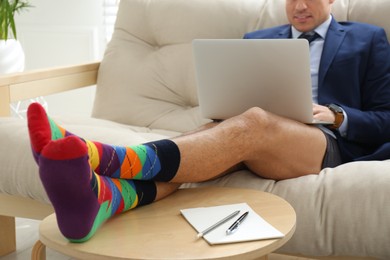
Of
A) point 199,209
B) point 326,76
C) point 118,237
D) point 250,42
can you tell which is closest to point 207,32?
point 326,76

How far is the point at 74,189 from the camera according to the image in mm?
1049

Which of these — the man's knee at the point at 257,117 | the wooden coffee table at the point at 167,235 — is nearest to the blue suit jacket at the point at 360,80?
the man's knee at the point at 257,117

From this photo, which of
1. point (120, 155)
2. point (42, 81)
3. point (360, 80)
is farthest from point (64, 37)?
point (120, 155)

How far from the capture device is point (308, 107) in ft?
5.19

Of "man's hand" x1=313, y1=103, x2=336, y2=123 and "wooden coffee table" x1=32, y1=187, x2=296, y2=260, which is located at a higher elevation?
"man's hand" x1=313, y1=103, x2=336, y2=123

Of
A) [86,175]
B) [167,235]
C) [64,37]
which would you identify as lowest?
[64,37]

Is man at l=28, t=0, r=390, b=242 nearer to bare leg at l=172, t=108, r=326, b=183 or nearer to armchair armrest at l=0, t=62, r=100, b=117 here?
bare leg at l=172, t=108, r=326, b=183

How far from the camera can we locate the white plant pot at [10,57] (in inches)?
109

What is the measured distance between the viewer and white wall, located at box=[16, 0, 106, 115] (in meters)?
3.50

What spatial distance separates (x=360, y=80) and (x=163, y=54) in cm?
74

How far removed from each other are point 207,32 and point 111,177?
109 cm

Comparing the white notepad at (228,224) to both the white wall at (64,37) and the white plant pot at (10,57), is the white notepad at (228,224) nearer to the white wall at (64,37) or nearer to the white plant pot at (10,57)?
the white plant pot at (10,57)

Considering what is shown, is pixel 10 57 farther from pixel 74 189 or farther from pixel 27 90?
pixel 74 189

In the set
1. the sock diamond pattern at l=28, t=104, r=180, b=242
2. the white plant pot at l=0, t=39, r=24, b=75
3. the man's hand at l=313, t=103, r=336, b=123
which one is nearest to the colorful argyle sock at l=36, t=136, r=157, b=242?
the sock diamond pattern at l=28, t=104, r=180, b=242
